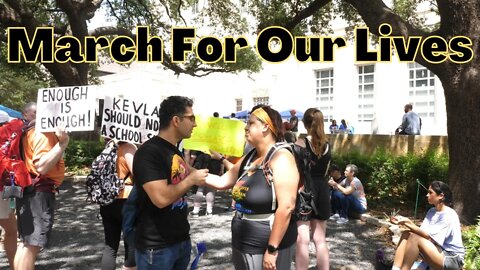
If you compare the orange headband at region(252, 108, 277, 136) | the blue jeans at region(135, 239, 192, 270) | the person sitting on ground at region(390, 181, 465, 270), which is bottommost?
the person sitting on ground at region(390, 181, 465, 270)

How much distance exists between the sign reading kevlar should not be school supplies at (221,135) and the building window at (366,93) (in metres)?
20.9

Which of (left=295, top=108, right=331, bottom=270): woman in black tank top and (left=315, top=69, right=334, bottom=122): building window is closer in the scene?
(left=295, top=108, right=331, bottom=270): woman in black tank top

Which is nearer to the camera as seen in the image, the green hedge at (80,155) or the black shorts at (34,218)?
the black shorts at (34,218)

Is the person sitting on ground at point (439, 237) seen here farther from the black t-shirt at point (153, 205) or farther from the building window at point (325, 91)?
the building window at point (325, 91)

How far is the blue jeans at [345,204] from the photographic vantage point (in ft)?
25.1

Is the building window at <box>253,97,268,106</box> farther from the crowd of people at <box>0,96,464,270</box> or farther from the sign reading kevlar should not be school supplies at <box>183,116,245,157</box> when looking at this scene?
the crowd of people at <box>0,96,464,270</box>

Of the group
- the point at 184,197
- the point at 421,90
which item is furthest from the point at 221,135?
the point at 421,90

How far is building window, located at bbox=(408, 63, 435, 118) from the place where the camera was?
2130 cm

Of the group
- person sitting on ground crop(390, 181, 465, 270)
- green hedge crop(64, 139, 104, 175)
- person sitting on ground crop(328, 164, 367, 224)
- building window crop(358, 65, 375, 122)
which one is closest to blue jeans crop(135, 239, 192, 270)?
person sitting on ground crop(390, 181, 465, 270)

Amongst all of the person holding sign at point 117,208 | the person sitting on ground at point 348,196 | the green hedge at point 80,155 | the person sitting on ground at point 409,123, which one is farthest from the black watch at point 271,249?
the green hedge at point 80,155

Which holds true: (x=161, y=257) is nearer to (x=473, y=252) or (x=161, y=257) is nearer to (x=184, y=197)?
(x=184, y=197)

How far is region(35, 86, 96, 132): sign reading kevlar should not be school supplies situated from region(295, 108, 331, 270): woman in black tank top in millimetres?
1976

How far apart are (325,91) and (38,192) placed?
76.0 feet

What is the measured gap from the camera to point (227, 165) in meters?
3.62
